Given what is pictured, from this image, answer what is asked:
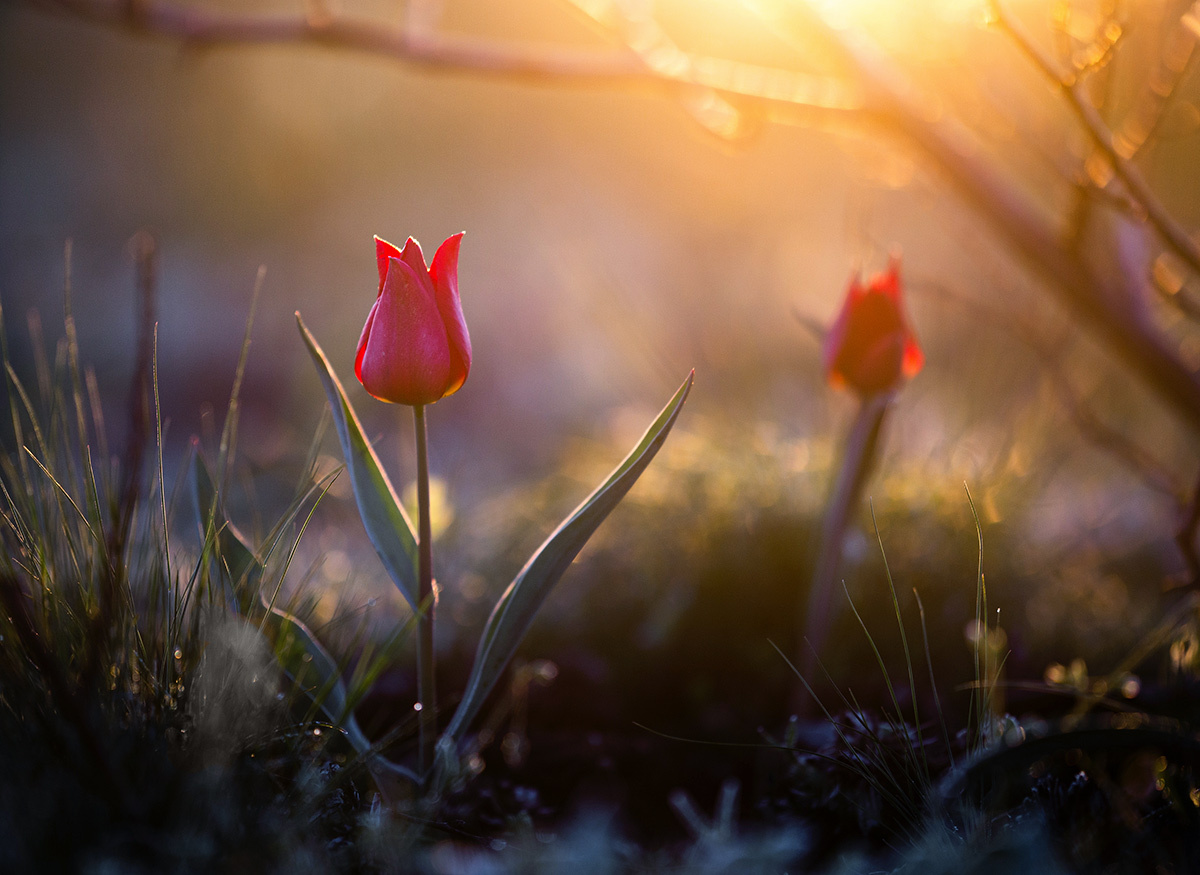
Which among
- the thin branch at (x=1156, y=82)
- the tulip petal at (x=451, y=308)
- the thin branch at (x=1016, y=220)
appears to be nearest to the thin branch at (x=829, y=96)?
the thin branch at (x=1016, y=220)

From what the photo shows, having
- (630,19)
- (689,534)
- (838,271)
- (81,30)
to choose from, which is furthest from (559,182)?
(689,534)

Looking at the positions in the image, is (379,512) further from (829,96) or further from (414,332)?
(829,96)

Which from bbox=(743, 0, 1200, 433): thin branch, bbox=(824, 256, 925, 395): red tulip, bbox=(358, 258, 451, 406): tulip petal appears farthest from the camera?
bbox=(743, 0, 1200, 433): thin branch

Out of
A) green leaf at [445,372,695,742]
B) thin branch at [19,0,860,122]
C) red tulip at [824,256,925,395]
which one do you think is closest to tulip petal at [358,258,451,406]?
green leaf at [445,372,695,742]

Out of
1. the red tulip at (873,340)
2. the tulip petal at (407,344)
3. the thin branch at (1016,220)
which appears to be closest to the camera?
the tulip petal at (407,344)

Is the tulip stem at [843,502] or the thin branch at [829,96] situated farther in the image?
the thin branch at [829,96]

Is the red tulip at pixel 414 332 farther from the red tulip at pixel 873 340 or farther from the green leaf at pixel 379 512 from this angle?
the red tulip at pixel 873 340

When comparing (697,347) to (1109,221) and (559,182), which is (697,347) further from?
(559,182)

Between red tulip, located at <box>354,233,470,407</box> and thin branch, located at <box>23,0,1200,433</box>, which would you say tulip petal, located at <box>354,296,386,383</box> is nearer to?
red tulip, located at <box>354,233,470,407</box>
